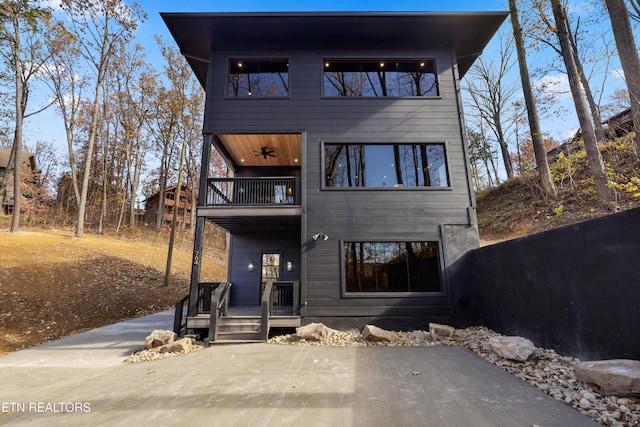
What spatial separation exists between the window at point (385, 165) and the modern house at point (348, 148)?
0.03 m

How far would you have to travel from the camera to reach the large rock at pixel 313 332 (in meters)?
6.33

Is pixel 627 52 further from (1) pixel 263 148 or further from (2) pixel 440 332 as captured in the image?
(1) pixel 263 148

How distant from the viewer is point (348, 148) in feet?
26.6

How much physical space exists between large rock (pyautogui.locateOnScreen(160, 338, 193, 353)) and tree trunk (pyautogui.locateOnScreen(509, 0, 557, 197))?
43.2 ft

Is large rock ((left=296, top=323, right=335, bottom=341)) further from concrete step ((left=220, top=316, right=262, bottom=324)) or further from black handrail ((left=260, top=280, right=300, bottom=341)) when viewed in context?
concrete step ((left=220, top=316, right=262, bottom=324))

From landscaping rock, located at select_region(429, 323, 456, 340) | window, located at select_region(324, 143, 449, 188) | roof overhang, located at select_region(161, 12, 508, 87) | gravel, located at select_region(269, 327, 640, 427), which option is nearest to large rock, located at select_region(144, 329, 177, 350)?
gravel, located at select_region(269, 327, 640, 427)

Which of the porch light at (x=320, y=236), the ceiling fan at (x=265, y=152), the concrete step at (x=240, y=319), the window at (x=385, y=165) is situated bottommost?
the concrete step at (x=240, y=319)

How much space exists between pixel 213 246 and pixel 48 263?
12951mm

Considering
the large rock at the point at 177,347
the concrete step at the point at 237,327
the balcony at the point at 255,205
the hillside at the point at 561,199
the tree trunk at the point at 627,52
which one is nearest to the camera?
the large rock at the point at 177,347

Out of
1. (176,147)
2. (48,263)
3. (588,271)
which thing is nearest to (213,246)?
(176,147)

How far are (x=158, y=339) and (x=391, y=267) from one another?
5639 millimetres

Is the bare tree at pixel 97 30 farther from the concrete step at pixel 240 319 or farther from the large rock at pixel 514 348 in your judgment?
the large rock at pixel 514 348

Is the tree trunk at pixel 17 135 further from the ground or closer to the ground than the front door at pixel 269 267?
further from the ground

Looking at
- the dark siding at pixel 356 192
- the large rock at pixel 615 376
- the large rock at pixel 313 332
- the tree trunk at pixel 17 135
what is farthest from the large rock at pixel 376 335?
the tree trunk at pixel 17 135
